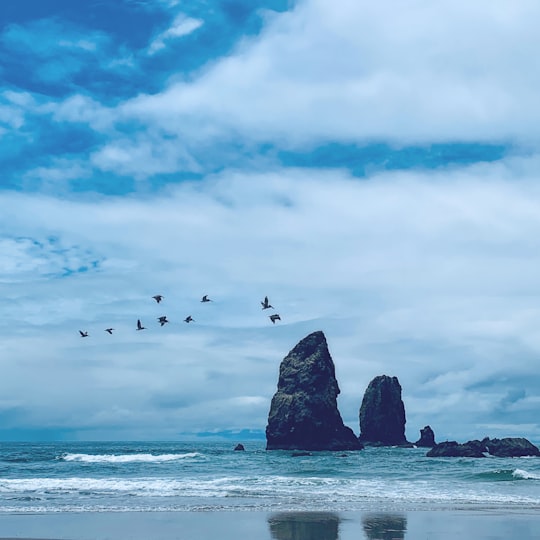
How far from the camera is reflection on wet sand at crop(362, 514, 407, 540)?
1996 cm

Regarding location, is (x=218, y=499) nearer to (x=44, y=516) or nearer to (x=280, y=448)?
(x=44, y=516)

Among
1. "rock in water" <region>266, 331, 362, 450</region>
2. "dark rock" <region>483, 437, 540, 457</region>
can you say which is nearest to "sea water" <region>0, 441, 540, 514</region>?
"dark rock" <region>483, 437, 540, 457</region>

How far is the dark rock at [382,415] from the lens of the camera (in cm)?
9812

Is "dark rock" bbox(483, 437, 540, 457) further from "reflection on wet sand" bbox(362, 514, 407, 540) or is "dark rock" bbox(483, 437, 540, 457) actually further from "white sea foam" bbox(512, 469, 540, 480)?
"reflection on wet sand" bbox(362, 514, 407, 540)

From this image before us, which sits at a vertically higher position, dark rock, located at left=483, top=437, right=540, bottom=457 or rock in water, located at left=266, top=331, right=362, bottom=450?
rock in water, located at left=266, top=331, right=362, bottom=450

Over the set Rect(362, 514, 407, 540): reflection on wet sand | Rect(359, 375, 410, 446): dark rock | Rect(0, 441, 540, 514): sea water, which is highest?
Rect(359, 375, 410, 446): dark rock

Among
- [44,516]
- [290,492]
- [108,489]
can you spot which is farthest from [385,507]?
[108,489]

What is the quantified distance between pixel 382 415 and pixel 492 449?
28696 mm

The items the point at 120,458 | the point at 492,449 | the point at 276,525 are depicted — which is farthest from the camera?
the point at 492,449

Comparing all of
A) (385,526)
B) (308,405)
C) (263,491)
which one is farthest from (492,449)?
(385,526)

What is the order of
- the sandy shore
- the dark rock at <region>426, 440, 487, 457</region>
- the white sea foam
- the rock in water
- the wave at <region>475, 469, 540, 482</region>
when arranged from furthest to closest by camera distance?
the rock in water < the dark rock at <region>426, 440, 487, 457</region> < the white sea foam < the wave at <region>475, 469, 540, 482</region> < the sandy shore

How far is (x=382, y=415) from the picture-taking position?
324 ft

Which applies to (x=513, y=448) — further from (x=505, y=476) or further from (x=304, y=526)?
(x=304, y=526)

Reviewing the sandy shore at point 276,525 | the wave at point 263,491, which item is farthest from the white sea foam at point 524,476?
the sandy shore at point 276,525
